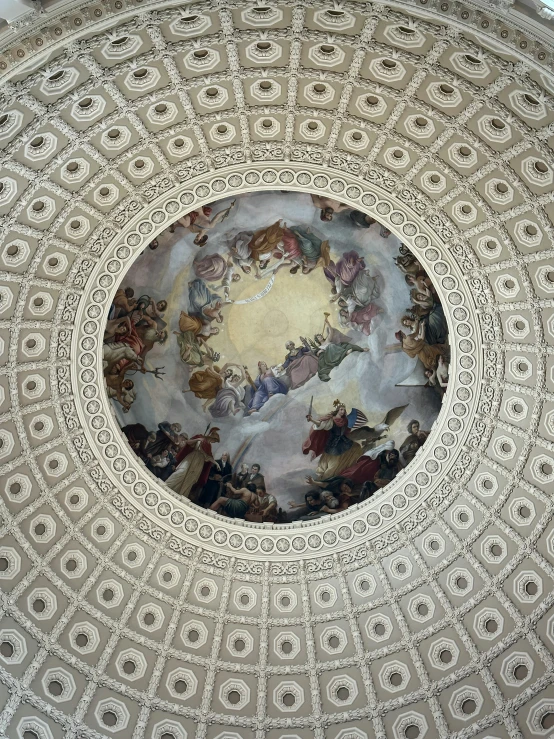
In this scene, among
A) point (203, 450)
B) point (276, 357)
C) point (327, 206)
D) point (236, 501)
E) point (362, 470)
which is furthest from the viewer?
point (276, 357)

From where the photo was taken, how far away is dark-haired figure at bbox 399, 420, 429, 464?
92.4ft

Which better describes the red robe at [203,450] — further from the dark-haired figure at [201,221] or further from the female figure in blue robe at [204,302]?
the dark-haired figure at [201,221]

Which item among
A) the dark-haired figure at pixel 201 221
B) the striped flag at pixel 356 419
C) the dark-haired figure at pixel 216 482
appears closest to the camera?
the dark-haired figure at pixel 201 221

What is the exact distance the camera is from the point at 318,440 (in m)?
30.3

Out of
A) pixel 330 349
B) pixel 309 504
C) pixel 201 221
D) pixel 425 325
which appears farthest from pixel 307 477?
pixel 201 221

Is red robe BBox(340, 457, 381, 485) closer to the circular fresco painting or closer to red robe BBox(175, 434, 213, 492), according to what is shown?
the circular fresco painting

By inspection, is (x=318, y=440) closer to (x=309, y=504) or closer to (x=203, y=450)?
(x=309, y=504)

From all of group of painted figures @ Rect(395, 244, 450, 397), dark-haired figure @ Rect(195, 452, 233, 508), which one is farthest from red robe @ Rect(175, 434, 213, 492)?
group of painted figures @ Rect(395, 244, 450, 397)

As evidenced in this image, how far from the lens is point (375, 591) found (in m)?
27.4

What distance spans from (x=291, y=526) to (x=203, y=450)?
399 cm

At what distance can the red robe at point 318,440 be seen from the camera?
30156 mm

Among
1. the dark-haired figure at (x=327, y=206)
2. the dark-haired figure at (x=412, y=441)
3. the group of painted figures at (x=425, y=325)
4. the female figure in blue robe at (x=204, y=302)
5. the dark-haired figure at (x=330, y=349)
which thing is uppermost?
the dark-haired figure at (x=327, y=206)

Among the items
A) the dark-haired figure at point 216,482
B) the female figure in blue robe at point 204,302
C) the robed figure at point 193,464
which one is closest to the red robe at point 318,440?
the dark-haired figure at point 216,482

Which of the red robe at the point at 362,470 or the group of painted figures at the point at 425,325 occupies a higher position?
the group of painted figures at the point at 425,325
